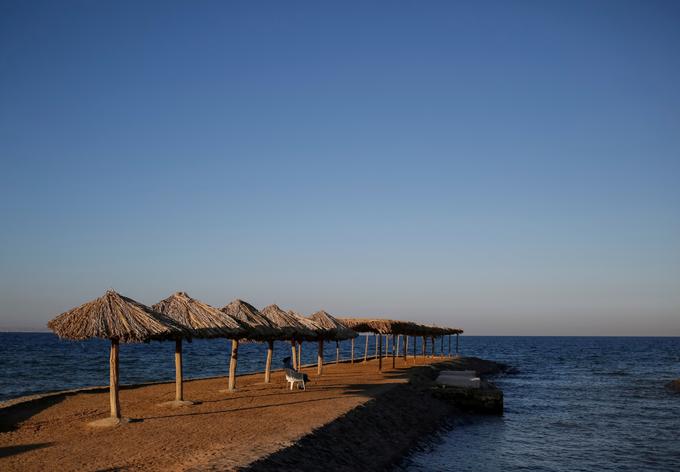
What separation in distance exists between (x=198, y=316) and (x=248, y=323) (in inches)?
104

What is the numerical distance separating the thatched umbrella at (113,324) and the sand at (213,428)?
1670 millimetres

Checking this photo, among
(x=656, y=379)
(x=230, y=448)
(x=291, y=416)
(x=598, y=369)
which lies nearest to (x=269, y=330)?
(x=291, y=416)

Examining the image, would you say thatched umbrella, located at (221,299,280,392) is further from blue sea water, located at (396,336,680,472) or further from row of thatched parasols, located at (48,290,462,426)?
blue sea water, located at (396,336,680,472)

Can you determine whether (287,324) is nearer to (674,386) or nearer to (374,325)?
(374,325)

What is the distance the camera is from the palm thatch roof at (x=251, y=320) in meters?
19.4

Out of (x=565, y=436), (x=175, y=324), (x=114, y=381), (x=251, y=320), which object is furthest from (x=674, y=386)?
(x=114, y=381)

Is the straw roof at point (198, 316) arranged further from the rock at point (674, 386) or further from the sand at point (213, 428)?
the rock at point (674, 386)

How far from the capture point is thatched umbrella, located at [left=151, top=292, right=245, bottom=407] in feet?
54.6

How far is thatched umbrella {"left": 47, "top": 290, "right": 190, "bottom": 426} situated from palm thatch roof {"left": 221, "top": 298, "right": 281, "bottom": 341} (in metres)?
5.23

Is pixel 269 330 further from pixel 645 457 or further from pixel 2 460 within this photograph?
pixel 645 457

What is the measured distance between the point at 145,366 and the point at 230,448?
42436 millimetres

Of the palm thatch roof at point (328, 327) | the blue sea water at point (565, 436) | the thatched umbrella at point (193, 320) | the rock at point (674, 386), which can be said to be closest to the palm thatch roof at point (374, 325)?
the palm thatch roof at point (328, 327)

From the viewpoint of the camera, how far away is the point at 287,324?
899 inches

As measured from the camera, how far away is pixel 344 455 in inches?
529
